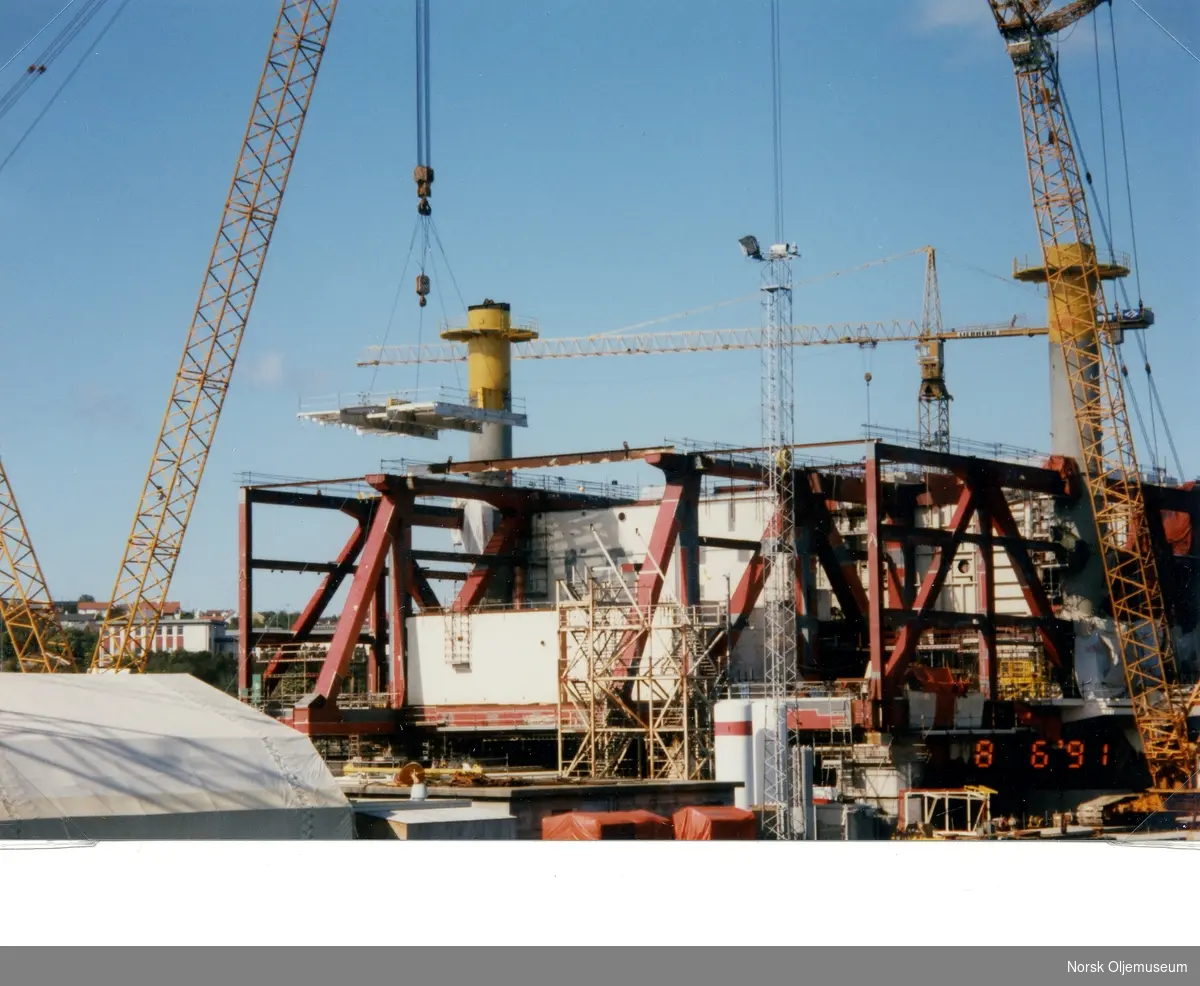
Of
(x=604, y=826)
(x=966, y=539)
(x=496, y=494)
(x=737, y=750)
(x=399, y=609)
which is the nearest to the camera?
(x=604, y=826)

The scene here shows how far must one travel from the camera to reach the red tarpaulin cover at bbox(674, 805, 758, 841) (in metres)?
42.1

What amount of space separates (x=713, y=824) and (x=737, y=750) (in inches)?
431

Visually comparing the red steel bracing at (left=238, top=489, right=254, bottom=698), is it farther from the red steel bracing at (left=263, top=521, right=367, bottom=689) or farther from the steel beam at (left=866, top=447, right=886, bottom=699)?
the steel beam at (left=866, top=447, right=886, bottom=699)

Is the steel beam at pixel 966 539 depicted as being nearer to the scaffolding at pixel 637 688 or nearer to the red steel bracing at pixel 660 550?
the scaffolding at pixel 637 688

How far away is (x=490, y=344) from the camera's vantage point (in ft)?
317

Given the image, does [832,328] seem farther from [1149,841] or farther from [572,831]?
[1149,841]

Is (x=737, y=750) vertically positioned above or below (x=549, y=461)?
below

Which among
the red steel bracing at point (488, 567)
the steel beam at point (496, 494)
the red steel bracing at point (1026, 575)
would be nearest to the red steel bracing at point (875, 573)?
the red steel bracing at point (1026, 575)

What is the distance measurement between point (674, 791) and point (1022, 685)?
25279 mm

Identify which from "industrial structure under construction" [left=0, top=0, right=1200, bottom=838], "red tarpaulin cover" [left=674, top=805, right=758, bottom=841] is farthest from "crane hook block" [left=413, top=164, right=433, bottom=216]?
"red tarpaulin cover" [left=674, top=805, right=758, bottom=841]

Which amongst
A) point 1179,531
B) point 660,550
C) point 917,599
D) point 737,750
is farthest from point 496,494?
point 1179,531

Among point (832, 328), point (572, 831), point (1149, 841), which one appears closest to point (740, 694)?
point (572, 831)

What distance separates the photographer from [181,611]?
126 m

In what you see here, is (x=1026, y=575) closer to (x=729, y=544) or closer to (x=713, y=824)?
(x=729, y=544)
